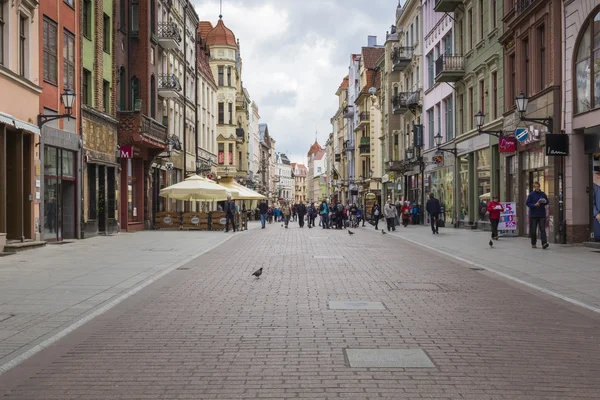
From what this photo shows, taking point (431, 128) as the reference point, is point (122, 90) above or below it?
above

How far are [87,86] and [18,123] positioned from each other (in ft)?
30.2

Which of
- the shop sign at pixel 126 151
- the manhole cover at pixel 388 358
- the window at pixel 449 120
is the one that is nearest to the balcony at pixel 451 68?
the window at pixel 449 120

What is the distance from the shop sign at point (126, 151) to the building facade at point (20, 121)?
9771 mm

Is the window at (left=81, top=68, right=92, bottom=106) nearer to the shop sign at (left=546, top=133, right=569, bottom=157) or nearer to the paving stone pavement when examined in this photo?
the paving stone pavement

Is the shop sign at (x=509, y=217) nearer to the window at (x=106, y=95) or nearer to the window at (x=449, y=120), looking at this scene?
the window at (x=449, y=120)

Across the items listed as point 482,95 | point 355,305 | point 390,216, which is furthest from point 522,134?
point 355,305

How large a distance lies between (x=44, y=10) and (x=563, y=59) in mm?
15604

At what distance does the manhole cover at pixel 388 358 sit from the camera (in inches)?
244

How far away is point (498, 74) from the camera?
30.3m

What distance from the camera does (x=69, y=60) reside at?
2562cm

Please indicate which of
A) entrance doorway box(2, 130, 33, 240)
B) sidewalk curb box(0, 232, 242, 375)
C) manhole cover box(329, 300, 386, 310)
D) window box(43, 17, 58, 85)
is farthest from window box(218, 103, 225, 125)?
manhole cover box(329, 300, 386, 310)

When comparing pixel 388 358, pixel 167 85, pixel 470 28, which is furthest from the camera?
pixel 167 85

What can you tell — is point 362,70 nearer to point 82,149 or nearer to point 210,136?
point 210,136

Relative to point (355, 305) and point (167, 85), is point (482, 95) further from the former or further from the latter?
point (355, 305)
